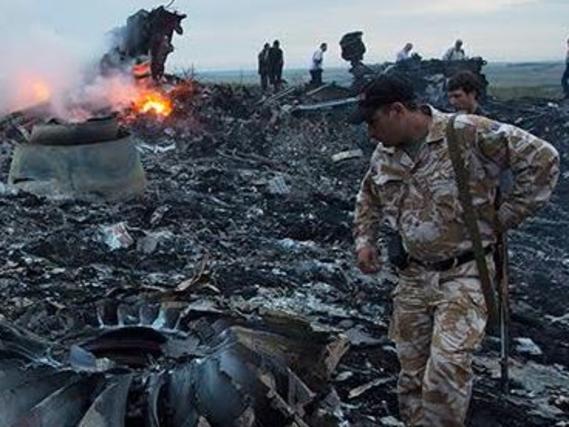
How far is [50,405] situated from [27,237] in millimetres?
5153

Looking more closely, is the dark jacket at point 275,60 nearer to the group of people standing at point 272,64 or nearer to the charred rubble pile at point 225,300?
the group of people standing at point 272,64

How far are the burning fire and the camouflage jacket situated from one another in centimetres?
1286

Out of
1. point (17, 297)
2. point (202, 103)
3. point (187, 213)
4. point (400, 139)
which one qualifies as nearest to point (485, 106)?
point (202, 103)

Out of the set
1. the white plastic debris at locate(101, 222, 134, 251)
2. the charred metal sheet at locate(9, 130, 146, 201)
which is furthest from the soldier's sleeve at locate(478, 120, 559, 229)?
the charred metal sheet at locate(9, 130, 146, 201)

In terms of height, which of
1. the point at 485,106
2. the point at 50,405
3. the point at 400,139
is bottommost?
the point at 485,106

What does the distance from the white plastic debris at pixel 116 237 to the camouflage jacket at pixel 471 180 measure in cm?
473

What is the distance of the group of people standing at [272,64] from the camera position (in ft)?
71.6

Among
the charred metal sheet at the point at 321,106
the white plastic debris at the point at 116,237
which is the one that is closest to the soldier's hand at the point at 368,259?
the white plastic debris at the point at 116,237

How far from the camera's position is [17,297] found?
6.32m

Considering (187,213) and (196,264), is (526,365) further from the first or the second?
(187,213)

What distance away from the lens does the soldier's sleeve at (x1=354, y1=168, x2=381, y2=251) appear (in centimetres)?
409

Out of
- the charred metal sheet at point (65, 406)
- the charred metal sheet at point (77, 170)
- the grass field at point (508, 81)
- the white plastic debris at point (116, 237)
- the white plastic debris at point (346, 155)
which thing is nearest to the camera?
the charred metal sheet at point (65, 406)

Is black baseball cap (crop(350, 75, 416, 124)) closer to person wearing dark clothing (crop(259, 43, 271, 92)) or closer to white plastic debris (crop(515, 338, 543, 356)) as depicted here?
white plastic debris (crop(515, 338, 543, 356))

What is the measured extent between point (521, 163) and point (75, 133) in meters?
7.09
